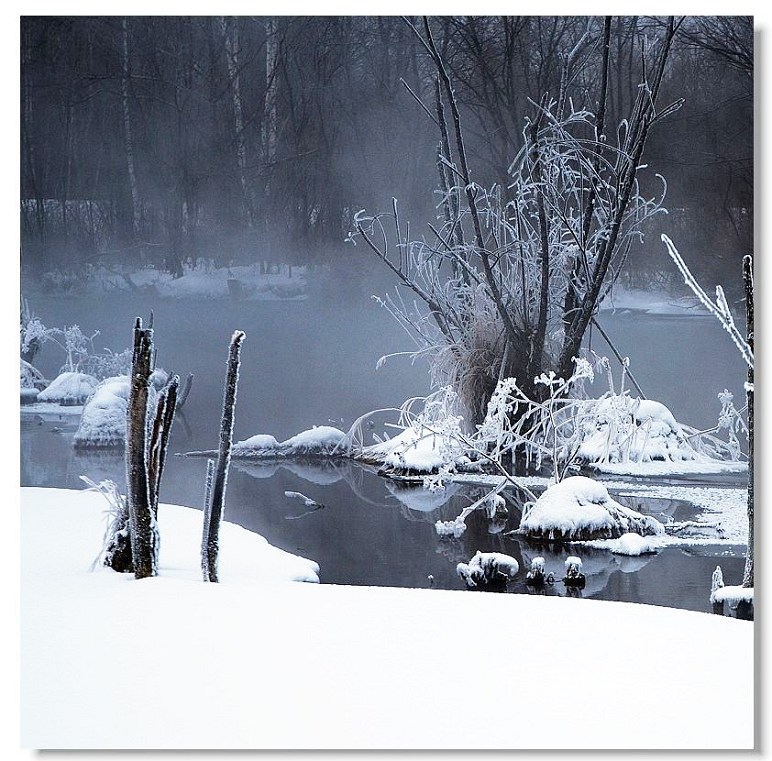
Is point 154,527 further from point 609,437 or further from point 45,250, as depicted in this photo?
point 609,437

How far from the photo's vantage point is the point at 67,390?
3.39 m

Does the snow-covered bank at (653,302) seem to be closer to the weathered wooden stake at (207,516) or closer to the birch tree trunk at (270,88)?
the birch tree trunk at (270,88)

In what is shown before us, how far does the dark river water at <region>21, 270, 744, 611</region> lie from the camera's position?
11.1 feet

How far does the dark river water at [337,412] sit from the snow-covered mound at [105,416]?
47mm

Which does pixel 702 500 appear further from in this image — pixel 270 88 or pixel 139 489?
pixel 270 88

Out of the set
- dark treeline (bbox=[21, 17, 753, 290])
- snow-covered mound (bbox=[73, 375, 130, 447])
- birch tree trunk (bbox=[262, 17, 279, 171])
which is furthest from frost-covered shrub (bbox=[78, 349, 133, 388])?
birch tree trunk (bbox=[262, 17, 279, 171])

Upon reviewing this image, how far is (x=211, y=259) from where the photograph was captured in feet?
11.5

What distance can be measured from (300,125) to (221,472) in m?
Answer: 1.31

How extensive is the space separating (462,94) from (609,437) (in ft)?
4.51

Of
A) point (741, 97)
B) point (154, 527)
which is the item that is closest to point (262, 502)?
point (154, 527)

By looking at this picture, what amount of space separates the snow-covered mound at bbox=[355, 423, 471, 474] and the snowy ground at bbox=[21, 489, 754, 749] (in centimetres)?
52

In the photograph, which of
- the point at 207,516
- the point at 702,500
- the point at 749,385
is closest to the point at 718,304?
the point at 749,385

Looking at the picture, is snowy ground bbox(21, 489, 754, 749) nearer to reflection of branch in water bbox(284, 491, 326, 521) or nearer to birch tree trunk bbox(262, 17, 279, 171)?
reflection of branch in water bbox(284, 491, 326, 521)

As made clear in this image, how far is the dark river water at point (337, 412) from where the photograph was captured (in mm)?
3398
